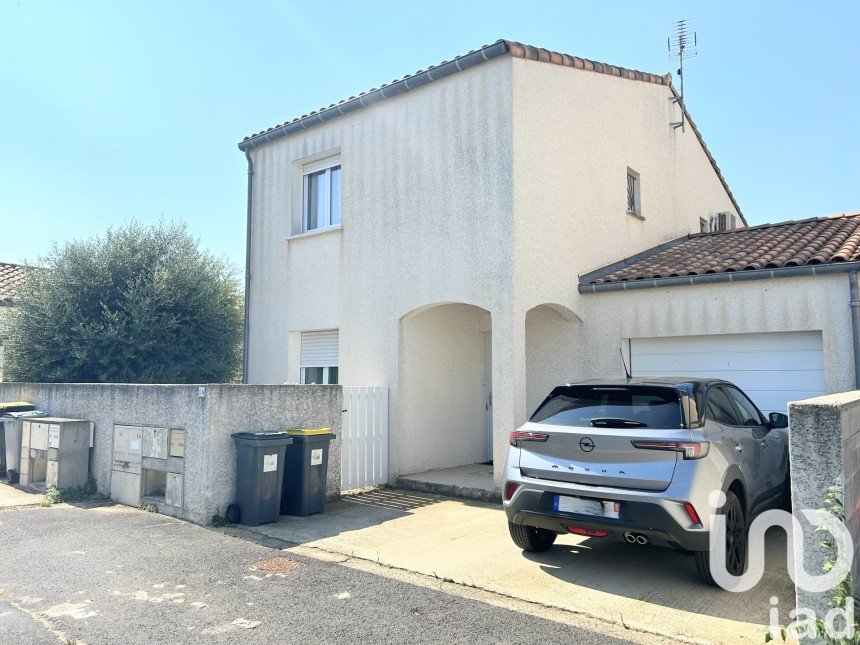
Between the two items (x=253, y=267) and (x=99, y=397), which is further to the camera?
(x=253, y=267)

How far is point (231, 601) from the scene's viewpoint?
4.73 meters

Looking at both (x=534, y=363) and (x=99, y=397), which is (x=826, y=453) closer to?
(x=534, y=363)

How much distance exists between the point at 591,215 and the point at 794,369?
12.1 feet

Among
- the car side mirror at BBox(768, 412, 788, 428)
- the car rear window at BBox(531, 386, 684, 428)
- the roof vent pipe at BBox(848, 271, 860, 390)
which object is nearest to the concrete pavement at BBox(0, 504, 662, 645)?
the car rear window at BBox(531, 386, 684, 428)

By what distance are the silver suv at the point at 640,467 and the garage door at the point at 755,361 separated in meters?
2.86

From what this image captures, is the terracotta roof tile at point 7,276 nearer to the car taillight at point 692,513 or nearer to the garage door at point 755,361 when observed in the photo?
the garage door at point 755,361

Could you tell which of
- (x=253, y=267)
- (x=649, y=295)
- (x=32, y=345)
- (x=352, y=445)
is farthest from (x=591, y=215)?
(x=32, y=345)

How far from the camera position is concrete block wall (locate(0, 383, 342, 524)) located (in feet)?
23.4

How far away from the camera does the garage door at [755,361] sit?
26.9ft

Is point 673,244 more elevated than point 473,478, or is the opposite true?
point 673,244

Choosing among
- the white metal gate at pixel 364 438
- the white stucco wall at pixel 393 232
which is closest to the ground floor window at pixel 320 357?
the white stucco wall at pixel 393 232

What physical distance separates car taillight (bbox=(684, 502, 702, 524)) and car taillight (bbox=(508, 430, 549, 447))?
1.18 metres

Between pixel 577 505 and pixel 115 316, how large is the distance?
9346mm

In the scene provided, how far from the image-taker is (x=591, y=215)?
33.8 ft
